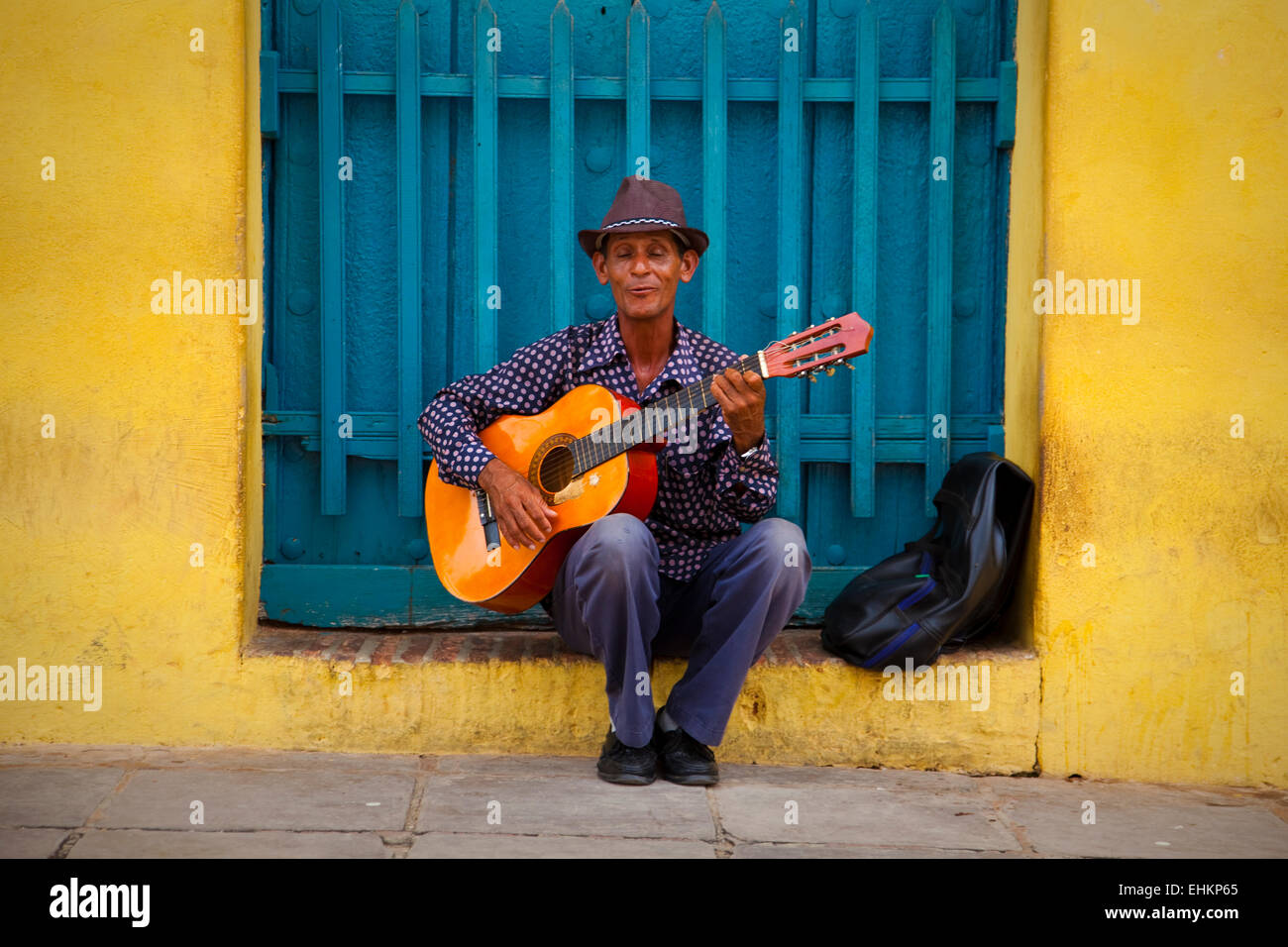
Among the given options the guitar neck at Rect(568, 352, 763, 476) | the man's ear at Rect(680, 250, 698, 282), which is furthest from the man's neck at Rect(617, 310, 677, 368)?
the guitar neck at Rect(568, 352, 763, 476)

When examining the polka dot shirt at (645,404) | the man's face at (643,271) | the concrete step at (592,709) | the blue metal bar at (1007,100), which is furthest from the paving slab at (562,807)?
the blue metal bar at (1007,100)

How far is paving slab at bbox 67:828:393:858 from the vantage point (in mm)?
2688

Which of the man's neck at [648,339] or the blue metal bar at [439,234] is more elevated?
the blue metal bar at [439,234]

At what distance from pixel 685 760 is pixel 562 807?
384 millimetres

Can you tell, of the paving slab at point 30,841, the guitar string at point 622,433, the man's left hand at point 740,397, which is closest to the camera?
the paving slab at point 30,841

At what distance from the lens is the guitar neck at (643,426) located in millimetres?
3143

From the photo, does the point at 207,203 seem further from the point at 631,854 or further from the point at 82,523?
the point at 631,854

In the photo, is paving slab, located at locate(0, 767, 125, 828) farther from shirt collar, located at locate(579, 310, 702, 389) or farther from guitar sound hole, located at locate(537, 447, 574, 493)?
shirt collar, located at locate(579, 310, 702, 389)

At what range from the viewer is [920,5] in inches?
151

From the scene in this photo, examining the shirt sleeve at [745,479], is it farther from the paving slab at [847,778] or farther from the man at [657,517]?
the paving slab at [847,778]

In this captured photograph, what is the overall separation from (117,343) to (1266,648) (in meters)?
3.32

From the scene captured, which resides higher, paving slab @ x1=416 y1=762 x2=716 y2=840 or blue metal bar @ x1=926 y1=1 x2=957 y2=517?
blue metal bar @ x1=926 y1=1 x2=957 y2=517

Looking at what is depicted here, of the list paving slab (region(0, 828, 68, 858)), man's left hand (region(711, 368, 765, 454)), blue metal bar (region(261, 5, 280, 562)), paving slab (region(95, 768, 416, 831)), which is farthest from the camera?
blue metal bar (region(261, 5, 280, 562))

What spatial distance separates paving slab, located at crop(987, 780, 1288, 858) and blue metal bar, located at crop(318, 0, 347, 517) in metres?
2.14
